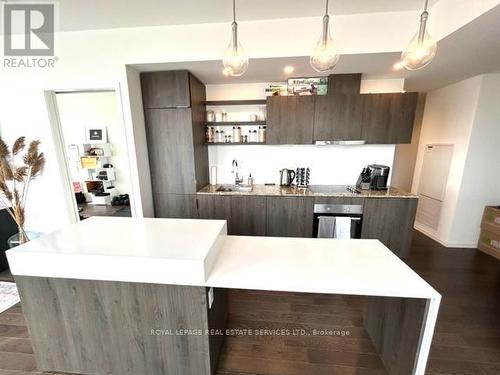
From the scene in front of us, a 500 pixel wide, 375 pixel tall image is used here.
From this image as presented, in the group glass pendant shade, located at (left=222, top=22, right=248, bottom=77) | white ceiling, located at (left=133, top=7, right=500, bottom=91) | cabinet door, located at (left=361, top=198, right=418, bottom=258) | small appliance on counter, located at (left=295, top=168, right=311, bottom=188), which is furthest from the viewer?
small appliance on counter, located at (left=295, top=168, right=311, bottom=188)

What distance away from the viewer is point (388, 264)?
4.21 feet

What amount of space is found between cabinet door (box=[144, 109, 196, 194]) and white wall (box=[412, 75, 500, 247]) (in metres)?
3.77

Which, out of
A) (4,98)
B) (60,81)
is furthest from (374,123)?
(4,98)

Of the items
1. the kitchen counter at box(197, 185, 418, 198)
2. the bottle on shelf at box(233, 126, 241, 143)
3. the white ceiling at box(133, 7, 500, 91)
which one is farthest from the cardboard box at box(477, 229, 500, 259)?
the bottle on shelf at box(233, 126, 241, 143)

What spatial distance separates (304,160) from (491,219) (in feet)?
8.73

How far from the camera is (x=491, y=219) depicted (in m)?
2.90

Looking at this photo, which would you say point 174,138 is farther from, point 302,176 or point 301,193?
point 302,176

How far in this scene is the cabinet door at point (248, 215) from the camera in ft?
9.27

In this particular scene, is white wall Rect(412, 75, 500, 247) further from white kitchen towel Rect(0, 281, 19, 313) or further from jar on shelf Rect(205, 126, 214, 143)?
white kitchen towel Rect(0, 281, 19, 313)

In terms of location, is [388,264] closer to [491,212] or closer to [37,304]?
[37,304]

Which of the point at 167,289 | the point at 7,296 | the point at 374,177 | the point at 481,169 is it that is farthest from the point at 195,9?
the point at 481,169

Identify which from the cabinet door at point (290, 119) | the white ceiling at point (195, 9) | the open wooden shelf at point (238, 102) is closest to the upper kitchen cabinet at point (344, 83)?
the cabinet door at point (290, 119)

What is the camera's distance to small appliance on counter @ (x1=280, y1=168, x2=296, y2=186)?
128 inches

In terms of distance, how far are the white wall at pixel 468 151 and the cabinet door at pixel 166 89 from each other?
12.4 ft
